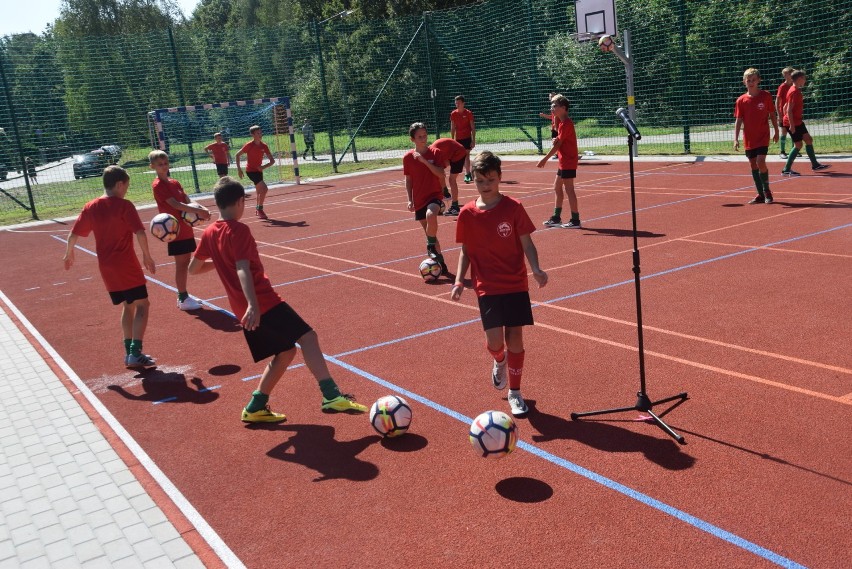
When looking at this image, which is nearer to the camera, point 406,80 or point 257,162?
point 257,162

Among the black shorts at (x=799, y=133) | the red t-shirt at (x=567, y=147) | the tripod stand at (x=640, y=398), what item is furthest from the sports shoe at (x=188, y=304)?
the black shorts at (x=799, y=133)

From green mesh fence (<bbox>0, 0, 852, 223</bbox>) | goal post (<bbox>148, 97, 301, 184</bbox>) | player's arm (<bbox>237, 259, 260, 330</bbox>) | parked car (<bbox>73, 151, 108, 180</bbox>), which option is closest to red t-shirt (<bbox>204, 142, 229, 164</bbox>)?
goal post (<bbox>148, 97, 301, 184</bbox>)

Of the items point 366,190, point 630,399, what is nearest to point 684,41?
point 366,190

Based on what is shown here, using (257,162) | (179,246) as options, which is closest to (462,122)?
(257,162)

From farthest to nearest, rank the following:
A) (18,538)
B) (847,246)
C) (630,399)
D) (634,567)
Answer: (847,246) → (630,399) → (18,538) → (634,567)

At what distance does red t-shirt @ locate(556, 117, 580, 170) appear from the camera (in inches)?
531

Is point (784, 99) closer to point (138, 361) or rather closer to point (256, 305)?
point (138, 361)

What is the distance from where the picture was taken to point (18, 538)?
189 inches

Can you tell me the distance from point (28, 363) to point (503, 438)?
6.18m

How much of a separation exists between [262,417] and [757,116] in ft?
35.9

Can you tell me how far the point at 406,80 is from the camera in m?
30.7

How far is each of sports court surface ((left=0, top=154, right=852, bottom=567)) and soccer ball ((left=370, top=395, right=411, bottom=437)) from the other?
97mm

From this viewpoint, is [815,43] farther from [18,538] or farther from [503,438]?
[18,538]

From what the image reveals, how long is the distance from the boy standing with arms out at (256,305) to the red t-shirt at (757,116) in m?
10.2
